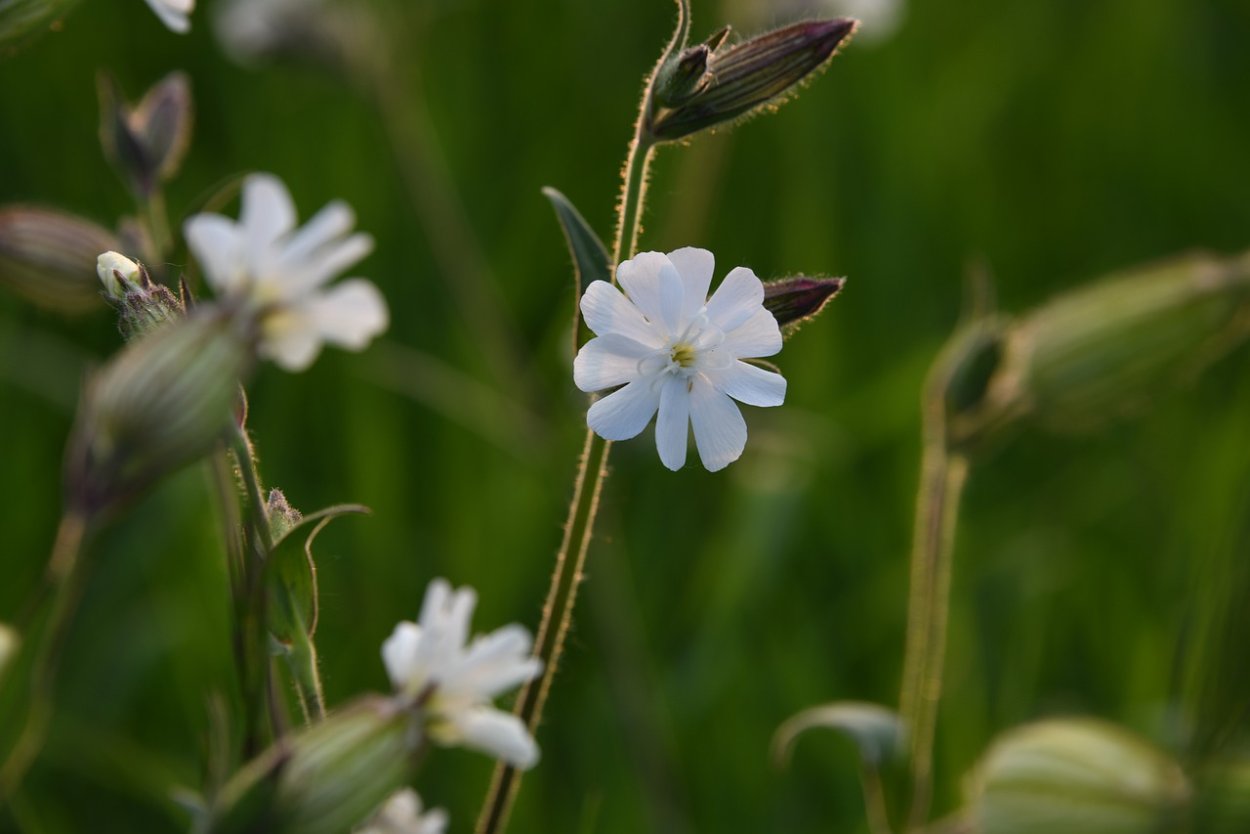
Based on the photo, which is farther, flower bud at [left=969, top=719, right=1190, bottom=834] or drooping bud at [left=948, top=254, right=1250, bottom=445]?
drooping bud at [left=948, top=254, right=1250, bottom=445]

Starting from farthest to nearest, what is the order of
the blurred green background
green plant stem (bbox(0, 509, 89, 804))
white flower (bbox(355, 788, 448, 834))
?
the blurred green background → white flower (bbox(355, 788, 448, 834)) → green plant stem (bbox(0, 509, 89, 804))

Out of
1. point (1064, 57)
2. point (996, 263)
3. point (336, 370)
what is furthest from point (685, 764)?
point (1064, 57)

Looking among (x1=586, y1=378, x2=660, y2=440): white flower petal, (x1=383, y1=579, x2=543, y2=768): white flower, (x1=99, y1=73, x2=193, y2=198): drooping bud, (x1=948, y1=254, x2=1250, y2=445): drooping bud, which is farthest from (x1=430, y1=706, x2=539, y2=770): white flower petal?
(x1=948, y1=254, x2=1250, y2=445): drooping bud

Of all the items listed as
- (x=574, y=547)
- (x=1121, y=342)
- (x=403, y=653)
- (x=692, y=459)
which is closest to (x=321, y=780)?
(x=403, y=653)

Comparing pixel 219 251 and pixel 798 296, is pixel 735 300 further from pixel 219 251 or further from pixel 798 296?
pixel 219 251

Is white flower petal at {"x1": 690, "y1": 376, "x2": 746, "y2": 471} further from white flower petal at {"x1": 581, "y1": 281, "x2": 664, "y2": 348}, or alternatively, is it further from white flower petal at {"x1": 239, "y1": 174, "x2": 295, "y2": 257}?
white flower petal at {"x1": 239, "y1": 174, "x2": 295, "y2": 257}

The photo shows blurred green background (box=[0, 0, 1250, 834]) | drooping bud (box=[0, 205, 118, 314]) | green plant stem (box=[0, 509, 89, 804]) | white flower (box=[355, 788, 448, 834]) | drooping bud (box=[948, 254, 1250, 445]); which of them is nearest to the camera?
green plant stem (box=[0, 509, 89, 804])

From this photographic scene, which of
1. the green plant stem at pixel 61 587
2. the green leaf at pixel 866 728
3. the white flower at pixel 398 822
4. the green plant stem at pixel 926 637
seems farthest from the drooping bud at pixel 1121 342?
the green plant stem at pixel 61 587
